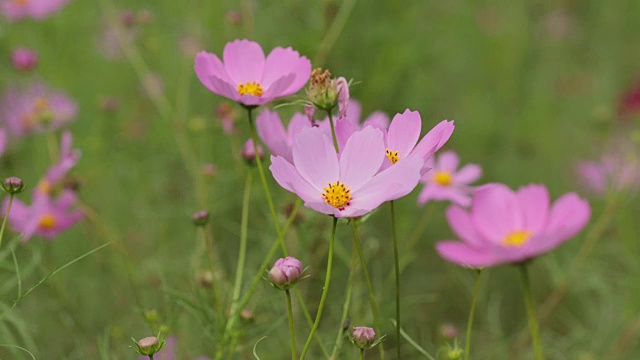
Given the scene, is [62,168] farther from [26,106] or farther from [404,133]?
[26,106]

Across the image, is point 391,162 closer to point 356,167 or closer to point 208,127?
point 356,167

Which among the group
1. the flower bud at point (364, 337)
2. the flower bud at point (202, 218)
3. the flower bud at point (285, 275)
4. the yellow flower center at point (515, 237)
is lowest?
the flower bud at point (202, 218)

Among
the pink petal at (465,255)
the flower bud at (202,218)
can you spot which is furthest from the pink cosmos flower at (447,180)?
the pink petal at (465,255)

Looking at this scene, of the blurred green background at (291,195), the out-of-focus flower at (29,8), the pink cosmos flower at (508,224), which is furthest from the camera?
the out-of-focus flower at (29,8)

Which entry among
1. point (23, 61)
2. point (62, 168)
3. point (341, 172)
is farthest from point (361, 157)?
point (23, 61)

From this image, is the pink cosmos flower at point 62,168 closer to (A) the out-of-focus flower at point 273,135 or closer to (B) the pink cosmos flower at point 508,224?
(A) the out-of-focus flower at point 273,135
